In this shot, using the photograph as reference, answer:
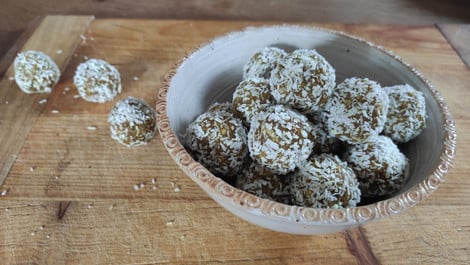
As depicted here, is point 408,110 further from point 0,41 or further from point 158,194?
point 0,41

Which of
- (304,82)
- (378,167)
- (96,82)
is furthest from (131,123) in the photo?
(378,167)

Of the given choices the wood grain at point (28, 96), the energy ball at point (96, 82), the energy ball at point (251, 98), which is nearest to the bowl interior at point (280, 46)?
the energy ball at point (251, 98)

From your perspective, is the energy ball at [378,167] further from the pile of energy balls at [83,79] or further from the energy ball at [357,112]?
the pile of energy balls at [83,79]

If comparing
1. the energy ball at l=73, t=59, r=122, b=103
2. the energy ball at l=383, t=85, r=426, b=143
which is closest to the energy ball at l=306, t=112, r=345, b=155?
the energy ball at l=383, t=85, r=426, b=143

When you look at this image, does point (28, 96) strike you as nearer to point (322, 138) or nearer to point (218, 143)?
point (218, 143)

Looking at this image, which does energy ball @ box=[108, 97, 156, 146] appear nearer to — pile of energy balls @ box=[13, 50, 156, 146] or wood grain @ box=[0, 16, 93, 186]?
pile of energy balls @ box=[13, 50, 156, 146]

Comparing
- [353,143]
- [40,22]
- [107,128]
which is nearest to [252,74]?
[353,143]
